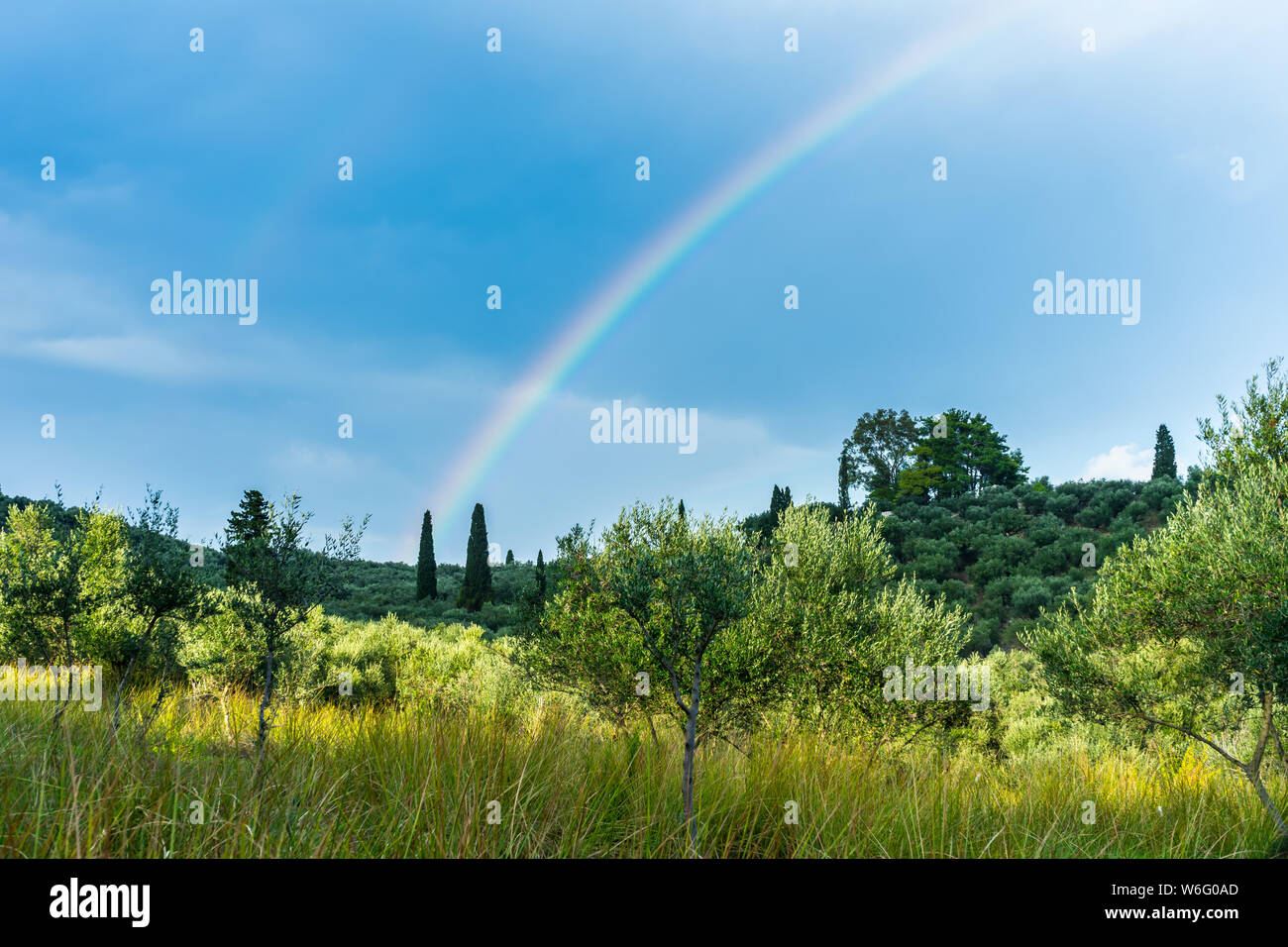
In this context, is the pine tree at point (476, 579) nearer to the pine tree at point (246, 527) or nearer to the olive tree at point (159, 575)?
the olive tree at point (159, 575)

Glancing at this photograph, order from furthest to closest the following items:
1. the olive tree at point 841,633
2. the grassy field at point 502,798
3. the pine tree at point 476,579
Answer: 1. the pine tree at point 476,579
2. the olive tree at point 841,633
3. the grassy field at point 502,798

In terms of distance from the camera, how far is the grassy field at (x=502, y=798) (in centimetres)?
592

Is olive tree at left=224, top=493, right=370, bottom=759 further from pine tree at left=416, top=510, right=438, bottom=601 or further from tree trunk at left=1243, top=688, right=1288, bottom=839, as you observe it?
pine tree at left=416, top=510, right=438, bottom=601

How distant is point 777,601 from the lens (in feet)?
73.4

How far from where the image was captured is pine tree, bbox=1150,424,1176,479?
7624 centimetres

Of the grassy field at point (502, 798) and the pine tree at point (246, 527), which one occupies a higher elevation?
the pine tree at point (246, 527)

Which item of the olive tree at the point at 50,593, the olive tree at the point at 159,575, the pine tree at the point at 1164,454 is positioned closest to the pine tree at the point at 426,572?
the olive tree at the point at 50,593

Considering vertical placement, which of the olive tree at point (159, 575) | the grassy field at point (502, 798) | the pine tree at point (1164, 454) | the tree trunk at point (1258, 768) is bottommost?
the tree trunk at point (1258, 768)

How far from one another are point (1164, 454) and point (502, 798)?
95757 mm

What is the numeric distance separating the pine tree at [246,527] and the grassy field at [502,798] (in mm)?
2362

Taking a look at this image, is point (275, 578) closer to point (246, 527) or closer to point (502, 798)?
point (246, 527)
